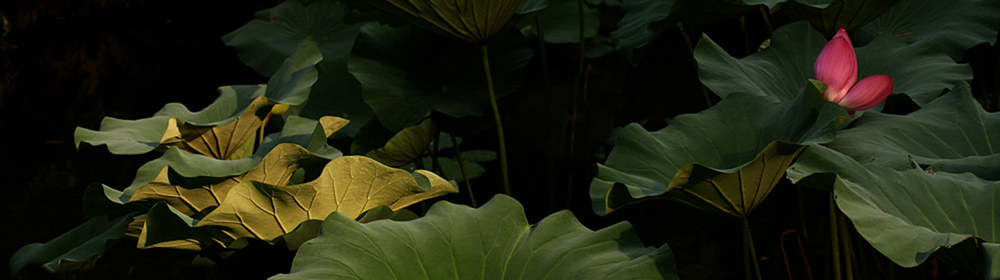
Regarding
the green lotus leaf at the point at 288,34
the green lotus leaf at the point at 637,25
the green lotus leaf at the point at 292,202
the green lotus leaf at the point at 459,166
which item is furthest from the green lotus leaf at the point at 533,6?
the green lotus leaf at the point at 288,34

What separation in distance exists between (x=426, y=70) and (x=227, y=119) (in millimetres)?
548

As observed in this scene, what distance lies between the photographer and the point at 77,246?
3.56 feet

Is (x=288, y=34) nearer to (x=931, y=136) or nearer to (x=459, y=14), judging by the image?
(x=459, y=14)

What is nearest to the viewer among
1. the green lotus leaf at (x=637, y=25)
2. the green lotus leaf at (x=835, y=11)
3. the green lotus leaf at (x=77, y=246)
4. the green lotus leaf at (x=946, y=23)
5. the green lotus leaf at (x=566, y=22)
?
the green lotus leaf at (x=77, y=246)

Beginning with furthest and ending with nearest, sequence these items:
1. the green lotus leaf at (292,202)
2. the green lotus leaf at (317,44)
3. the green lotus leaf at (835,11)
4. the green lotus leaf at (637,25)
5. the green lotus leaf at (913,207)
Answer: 1. the green lotus leaf at (317,44)
2. the green lotus leaf at (637,25)
3. the green lotus leaf at (835,11)
4. the green lotus leaf at (292,202)
5. the green lotus leaf at (913,207)

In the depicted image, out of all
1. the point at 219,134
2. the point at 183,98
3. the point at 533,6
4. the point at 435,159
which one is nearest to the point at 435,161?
the point at 435,159

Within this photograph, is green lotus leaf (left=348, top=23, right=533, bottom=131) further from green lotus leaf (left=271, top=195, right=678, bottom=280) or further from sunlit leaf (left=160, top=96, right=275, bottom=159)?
green lotus leaf (left=271, top=195, right=678, bottom=280)

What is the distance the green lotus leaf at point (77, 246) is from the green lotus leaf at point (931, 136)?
0.93 m

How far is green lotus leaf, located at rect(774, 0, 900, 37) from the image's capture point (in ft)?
3.57

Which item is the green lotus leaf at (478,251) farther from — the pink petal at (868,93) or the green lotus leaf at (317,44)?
the green lotus leaf at (317,44)

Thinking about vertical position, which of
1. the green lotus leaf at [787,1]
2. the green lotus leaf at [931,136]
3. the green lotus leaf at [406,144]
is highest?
the green lotus leaf at [787,1]

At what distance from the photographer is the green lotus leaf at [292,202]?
2.73 feet

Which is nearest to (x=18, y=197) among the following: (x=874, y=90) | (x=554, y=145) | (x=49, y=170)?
(x=49, y=170)

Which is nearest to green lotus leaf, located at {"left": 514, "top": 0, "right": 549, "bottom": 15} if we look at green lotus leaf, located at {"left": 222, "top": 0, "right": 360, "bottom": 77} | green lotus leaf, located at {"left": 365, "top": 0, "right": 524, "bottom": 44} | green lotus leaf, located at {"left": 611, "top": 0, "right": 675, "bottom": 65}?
green lotus leaf, located at {"left": 365, "top": 0, "right": 524, "bottom": 44}
